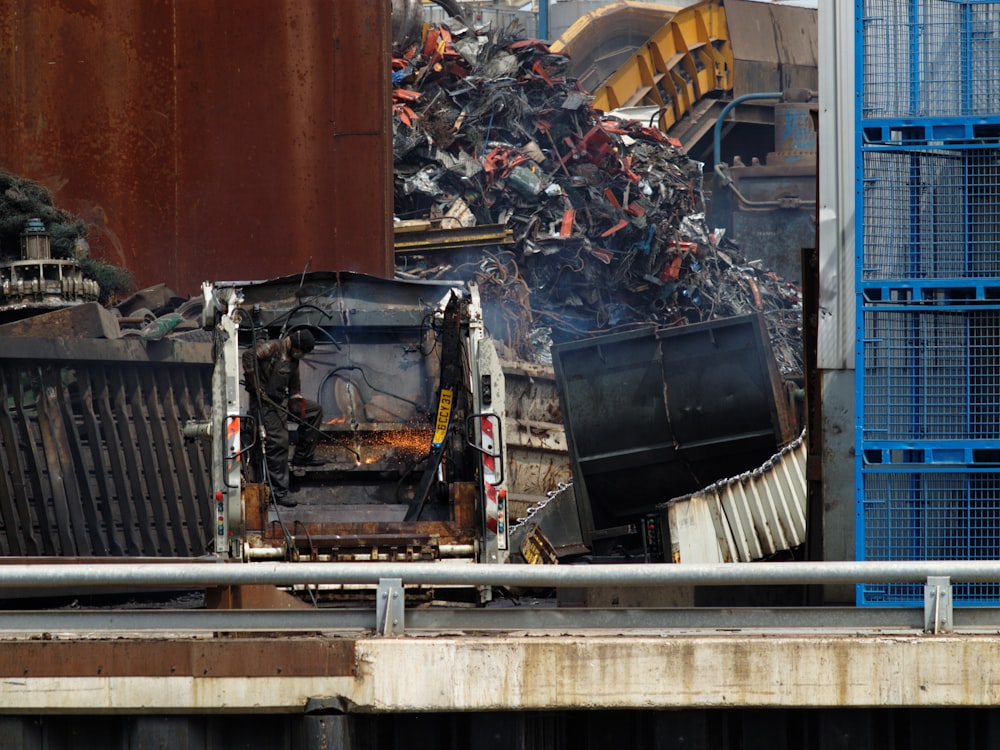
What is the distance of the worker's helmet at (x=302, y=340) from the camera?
935 cm

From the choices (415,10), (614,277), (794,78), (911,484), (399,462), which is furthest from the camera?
(794,78)

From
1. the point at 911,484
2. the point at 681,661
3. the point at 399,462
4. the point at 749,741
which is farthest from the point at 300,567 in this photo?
the point at 399,462

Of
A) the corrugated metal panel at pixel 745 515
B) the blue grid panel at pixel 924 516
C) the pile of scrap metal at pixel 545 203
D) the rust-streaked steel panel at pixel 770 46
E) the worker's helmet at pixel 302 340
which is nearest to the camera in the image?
the blue grid panel at pixel 924 516

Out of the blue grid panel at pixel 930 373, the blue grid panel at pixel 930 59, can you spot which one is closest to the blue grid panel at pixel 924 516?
the blue grid panel at pixel 930 373

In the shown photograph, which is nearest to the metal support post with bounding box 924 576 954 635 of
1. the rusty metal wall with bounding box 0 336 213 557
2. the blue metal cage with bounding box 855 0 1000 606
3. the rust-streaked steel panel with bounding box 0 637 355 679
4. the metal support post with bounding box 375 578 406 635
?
the blue metal cage with bounding box 855 0 1000 606

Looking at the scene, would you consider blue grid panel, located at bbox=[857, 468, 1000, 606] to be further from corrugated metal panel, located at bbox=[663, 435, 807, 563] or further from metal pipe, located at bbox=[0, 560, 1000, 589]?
corrugated metal panel, located at bbox=[663, 435, 807, 563]

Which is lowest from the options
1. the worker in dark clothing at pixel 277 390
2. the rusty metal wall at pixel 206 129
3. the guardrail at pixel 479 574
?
the guardrail at pixel 479 574

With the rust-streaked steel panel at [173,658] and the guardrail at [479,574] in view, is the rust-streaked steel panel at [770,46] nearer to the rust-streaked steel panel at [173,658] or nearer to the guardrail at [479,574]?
the guardrail at [479,574]

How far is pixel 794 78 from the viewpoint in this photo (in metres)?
30.5

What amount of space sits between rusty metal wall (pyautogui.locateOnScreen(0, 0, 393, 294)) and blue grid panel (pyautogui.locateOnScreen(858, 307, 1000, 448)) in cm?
930

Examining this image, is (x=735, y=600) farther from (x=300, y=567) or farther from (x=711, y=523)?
(x=300, y=567)

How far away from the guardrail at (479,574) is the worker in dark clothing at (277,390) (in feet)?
13.6

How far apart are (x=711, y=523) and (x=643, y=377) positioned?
1.53 meters

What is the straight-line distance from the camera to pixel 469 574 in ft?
17.3
